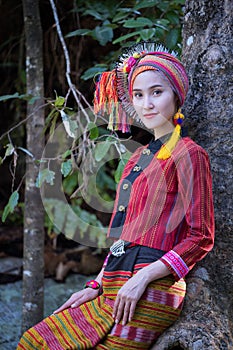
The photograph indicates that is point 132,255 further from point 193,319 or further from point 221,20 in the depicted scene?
point 221,20

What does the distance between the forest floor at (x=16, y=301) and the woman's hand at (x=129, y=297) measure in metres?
1.04

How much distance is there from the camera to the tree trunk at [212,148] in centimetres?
143

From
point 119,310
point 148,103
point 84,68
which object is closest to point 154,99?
point 148,103

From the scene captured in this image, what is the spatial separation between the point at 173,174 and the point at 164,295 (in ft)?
1.17

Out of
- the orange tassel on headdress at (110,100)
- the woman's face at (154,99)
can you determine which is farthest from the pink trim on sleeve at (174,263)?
the orange tassel on headdress at (110,100)

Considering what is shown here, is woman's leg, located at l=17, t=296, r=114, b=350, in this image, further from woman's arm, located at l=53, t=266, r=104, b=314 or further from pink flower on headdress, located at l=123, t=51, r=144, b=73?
pink flower on headdress, located at l=123, t=51, r=144, b=73

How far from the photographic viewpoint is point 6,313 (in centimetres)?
262

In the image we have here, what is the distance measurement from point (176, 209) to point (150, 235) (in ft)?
0.36

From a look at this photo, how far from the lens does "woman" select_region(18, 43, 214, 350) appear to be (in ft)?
4.47

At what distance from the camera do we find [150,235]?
1.42 metres

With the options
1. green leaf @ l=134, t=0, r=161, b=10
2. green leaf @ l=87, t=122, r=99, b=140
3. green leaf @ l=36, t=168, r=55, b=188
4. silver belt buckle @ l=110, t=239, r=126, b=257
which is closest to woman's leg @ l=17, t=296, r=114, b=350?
silver belt buckle @ l=110, t=239, r=126, b=257

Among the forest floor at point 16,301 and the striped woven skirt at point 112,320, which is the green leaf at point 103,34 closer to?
the striped woven skirt at point 112,320

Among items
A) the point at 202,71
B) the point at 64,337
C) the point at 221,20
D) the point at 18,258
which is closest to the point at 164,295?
the point at 64,337

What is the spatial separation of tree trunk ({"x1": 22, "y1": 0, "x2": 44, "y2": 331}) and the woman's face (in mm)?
881
